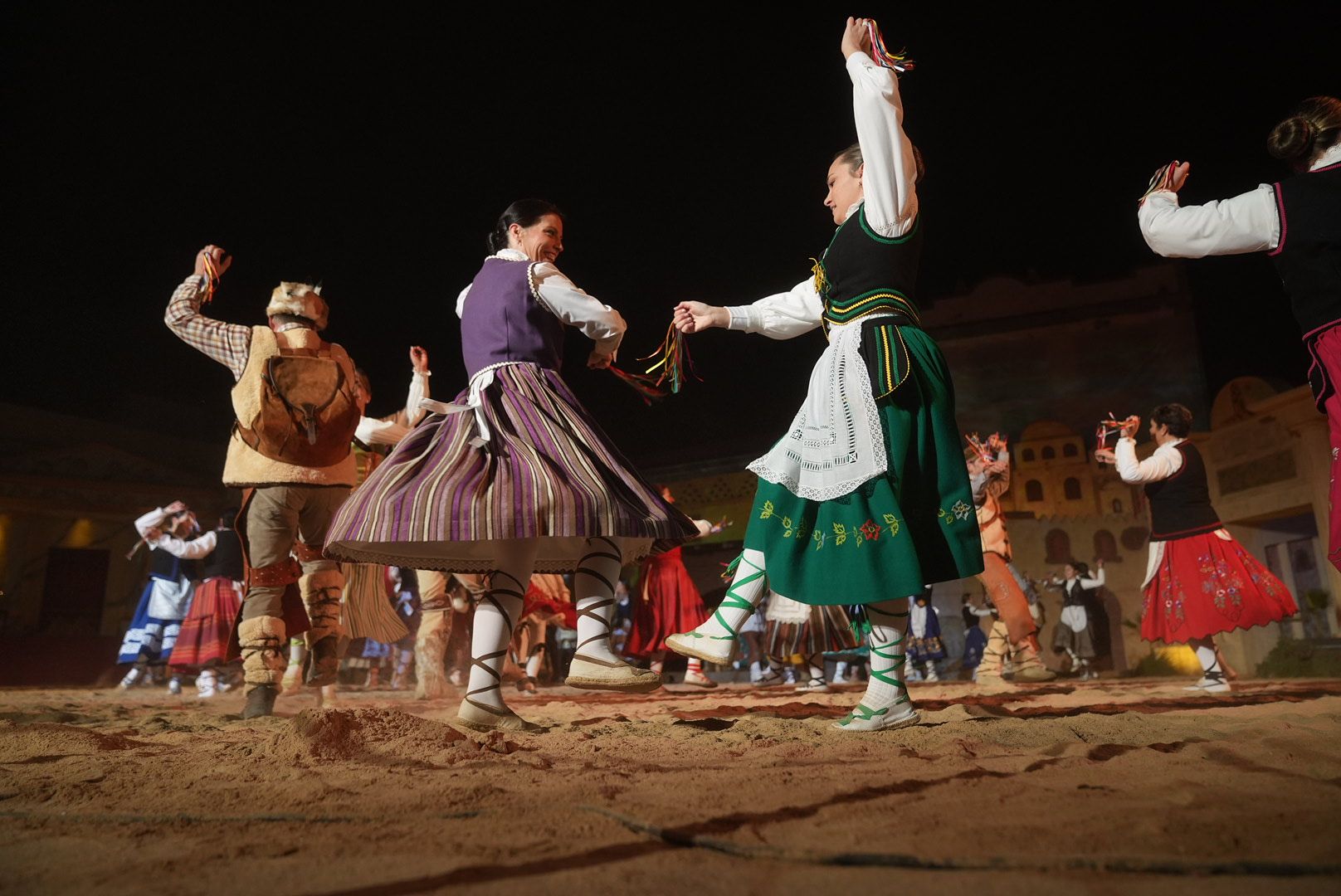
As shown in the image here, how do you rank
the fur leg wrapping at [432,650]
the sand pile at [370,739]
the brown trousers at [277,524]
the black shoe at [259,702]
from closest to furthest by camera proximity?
1. the sand pile at [370,739]
2. the black shoe at [259,702]
3. the brown trousers at [277,524]
4. the fur leg wrapping at [432,650]

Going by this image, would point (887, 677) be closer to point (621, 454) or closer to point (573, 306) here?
point (621, 454)

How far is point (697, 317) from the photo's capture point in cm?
284

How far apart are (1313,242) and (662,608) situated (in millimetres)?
6973

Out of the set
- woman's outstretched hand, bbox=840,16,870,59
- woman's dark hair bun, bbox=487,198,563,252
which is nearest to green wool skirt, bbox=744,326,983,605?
woman's outstretched hand, bbox=840,16,870,59

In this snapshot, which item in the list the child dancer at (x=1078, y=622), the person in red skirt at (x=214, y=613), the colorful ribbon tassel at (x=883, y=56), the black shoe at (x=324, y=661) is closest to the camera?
the colorful ribbon tassel at (x=883, y=56)

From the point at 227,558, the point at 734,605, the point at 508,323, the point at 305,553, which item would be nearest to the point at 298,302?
the point at 305,553

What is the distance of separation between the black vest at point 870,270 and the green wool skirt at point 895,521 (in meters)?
0.12

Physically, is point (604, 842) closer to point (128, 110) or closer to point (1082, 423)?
point (128, 110)

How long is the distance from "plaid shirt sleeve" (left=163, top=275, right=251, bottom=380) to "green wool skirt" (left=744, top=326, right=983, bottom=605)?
2276 mm

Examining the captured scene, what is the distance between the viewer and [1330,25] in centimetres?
787

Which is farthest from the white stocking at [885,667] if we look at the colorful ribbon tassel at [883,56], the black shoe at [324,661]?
the black shoe at [324,661]

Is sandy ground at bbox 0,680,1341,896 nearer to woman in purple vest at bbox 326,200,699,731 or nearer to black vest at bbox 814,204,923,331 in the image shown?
woman in purple vest at bbox 326,200,699,731

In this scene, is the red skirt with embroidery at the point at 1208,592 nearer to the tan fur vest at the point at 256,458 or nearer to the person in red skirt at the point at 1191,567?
the person in red skirt at the point at 1191,567

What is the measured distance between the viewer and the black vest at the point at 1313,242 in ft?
7.22
